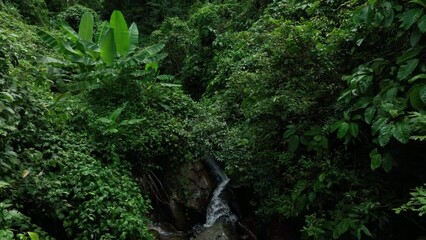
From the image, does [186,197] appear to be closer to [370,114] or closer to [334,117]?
[334,117]

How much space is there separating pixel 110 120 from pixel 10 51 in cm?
185

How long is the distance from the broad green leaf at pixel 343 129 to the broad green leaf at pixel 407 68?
2.60 ft

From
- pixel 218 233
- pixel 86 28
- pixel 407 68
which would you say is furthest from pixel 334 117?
pixel 86 28

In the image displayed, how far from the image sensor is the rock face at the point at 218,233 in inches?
248

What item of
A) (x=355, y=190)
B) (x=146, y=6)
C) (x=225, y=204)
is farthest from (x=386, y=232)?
(x=146, y=6)

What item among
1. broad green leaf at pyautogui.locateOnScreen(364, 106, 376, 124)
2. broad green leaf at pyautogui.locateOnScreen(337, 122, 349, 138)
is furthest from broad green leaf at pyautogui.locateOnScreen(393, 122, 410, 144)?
broad green leaf at pyautogui.locateOnScreen(337, 122, 349, 138)

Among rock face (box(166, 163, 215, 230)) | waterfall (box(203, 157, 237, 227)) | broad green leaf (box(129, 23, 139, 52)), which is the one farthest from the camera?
broad green leaf (box(129, 23, 139, 52))

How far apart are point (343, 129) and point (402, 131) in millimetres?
710

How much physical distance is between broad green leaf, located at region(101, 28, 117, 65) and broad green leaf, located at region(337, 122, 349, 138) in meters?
4.92

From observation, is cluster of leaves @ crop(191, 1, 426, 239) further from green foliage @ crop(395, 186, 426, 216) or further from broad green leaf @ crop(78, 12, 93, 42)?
broad green leaf @ crop(78, 12, 93, 42)

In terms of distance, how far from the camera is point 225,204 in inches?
287

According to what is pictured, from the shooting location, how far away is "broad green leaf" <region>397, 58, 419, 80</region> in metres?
3.58

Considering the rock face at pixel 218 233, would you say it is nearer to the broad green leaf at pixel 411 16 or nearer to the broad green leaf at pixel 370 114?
the broad green leaf at pixel 370 114

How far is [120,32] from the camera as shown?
23.5 feet
